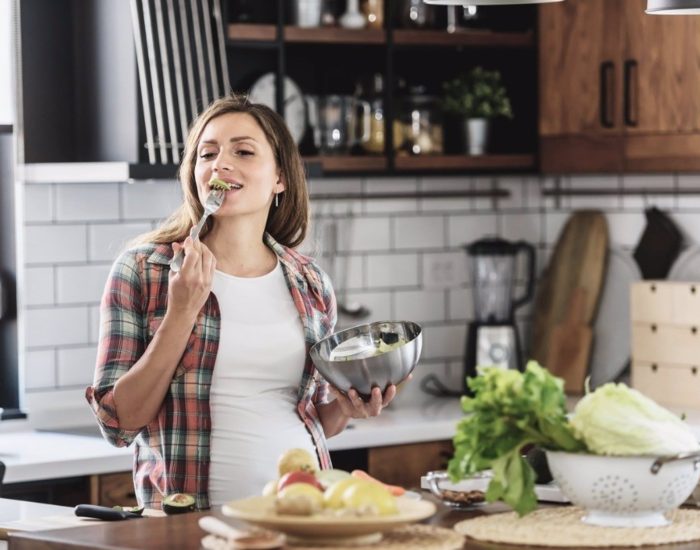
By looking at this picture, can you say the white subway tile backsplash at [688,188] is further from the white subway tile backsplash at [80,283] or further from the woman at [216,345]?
the woman at [216,345]

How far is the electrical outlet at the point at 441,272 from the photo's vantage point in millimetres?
5250

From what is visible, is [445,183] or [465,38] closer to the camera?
[465,38]

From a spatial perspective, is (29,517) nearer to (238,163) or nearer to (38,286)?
(238,163)

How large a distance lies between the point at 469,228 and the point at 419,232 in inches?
8.7

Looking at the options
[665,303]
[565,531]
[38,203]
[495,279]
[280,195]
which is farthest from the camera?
[495,279]

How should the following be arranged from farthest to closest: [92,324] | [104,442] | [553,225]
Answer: [553,225]
[92,324]
[104,442]

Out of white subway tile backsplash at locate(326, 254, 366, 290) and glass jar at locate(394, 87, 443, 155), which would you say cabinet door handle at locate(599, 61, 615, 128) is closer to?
glass jar at locate(394, 87, 443, 155)

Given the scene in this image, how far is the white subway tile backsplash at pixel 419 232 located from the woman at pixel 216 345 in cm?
190

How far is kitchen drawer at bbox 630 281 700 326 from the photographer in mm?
4664

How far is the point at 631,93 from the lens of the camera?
4793mm

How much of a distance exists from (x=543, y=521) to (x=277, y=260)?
1045 millimetres

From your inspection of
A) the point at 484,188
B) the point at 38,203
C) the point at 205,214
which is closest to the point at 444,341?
the point at 484,188

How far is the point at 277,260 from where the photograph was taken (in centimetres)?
331

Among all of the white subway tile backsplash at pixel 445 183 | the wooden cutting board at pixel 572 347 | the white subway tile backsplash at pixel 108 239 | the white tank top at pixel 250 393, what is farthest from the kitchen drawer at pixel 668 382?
the white tank top at pixel 250 393
